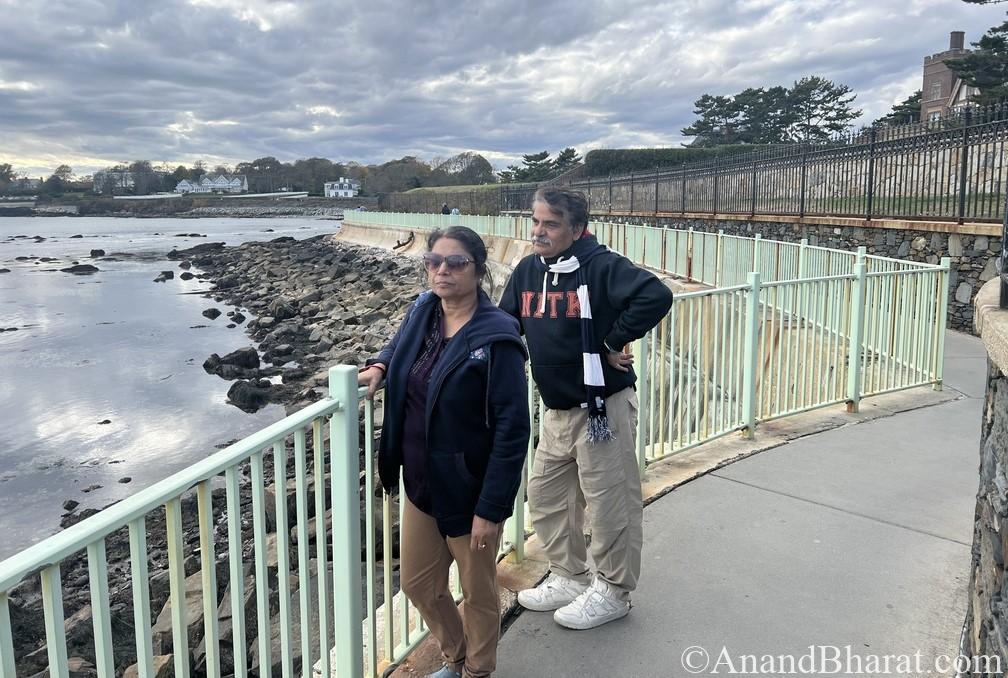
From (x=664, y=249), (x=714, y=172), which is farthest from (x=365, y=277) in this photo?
(x=664, y=249)

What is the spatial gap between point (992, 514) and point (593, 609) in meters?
1.63

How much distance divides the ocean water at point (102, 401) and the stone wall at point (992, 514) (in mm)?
9183

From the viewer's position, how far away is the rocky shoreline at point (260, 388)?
5.09 metres

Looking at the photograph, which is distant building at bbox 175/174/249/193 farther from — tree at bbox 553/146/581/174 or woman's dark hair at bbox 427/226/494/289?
woman's dark hair at bbox 427/226/494/289

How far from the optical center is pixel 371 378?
2781mm

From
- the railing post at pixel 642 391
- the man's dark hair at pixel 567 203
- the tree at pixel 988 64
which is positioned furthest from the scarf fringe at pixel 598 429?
the tree at pixel 988 64

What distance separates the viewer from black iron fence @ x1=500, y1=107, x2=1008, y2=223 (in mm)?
10969

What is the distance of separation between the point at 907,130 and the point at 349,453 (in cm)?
1365

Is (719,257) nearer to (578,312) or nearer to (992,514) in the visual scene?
(578,312)

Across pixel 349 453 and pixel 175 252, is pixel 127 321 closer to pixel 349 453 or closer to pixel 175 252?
pixel 349 453

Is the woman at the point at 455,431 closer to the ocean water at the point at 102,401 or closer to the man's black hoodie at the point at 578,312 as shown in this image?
the man's black hoodie at the point at 578,312

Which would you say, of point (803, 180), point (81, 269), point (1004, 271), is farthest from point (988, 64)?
point (81, 269)

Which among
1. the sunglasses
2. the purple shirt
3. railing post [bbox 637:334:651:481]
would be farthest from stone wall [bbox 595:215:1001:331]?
the purple shirt

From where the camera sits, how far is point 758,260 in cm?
1142
